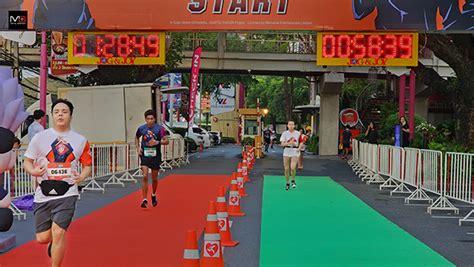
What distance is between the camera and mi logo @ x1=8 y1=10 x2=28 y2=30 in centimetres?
1473

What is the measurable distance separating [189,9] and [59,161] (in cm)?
945

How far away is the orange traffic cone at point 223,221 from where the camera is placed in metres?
7.68

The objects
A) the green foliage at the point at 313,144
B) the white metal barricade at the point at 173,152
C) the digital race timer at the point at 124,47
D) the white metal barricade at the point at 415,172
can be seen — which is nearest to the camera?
the white metal barricade at the point at 415,172

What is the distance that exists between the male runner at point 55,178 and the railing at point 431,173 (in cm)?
737

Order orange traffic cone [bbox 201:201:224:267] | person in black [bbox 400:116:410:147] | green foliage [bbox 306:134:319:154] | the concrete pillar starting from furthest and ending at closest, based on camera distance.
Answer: green foliage [bbox 306:134:319:154] < the concrete pillar < person in black [bbox 400:116:410:147] < orange traffic cone [bbox 201:201:224:267]

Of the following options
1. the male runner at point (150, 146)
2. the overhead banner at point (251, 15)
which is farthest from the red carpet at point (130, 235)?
the overhead banner at point (251, 15)

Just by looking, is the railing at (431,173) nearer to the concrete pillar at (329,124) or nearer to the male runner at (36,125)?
the male runner at (36,125)

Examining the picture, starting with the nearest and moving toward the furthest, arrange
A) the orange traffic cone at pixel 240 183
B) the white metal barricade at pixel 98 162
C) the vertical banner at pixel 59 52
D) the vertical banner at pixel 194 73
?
1. the orange traffic cone at pixel 240 183
2. the white metal barricade at pixel 98 162
3. the vertical banner at pixel 59 52
4. the vertical banner at pixel 194 73

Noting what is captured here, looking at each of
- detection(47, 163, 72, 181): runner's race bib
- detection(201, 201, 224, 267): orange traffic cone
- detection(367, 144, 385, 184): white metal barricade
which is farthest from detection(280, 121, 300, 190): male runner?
detection(47, 163, 72, 181): runner's race bib

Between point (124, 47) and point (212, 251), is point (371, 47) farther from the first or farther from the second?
point (212, 251)

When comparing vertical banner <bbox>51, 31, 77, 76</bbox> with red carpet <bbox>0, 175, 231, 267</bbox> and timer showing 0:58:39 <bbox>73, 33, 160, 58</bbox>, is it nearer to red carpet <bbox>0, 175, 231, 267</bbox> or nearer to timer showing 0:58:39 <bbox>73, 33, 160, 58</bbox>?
timer showing 0:58:39 <bbox>73, 33, 160, 58</bbox>

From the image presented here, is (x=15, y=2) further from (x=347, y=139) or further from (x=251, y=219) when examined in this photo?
(x=347, y=139)

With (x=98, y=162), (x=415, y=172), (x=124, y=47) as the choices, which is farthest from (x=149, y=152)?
(x=415, y=172)

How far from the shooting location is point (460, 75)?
48.9 feet
